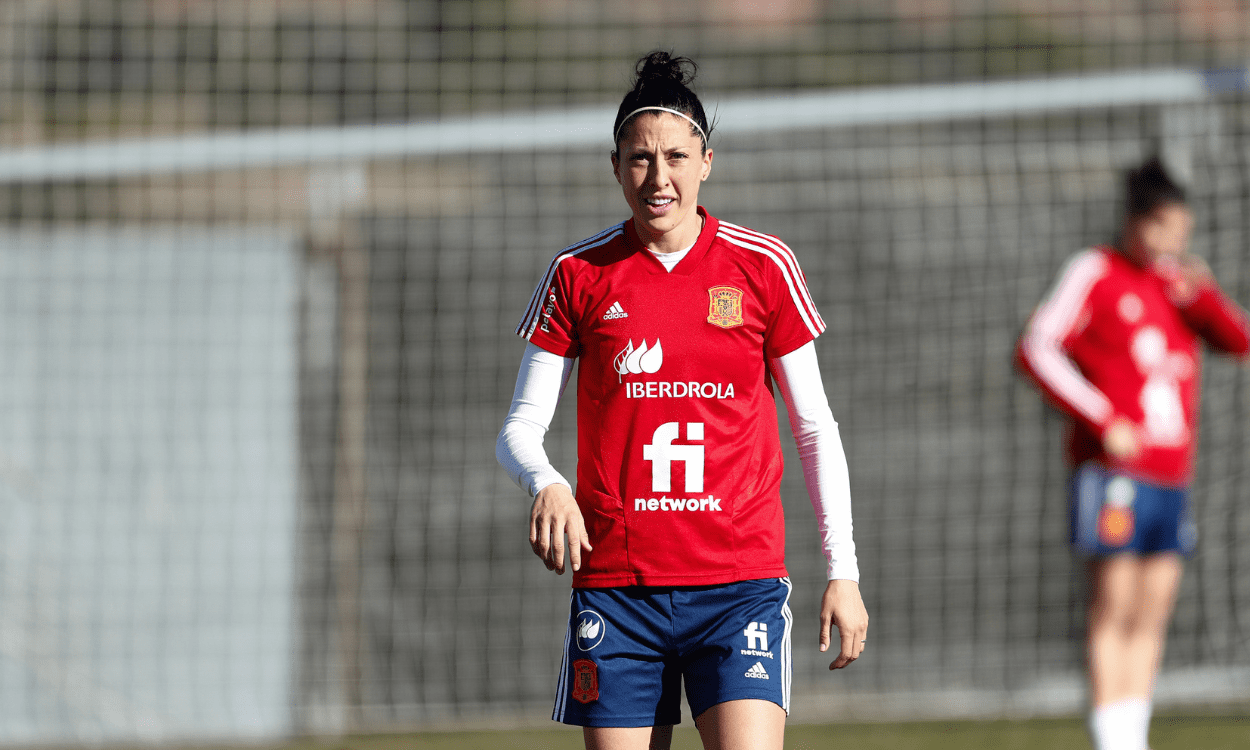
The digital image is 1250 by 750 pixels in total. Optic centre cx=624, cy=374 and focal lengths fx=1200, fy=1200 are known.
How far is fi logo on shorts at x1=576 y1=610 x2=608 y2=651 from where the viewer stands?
2230mm

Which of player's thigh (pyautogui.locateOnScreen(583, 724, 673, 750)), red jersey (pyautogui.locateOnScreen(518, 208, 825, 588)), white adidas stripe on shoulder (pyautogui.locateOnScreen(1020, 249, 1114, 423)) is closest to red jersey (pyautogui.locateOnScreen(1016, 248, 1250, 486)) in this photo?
white adidas stripe on shoulder (pyautogui.locateOnScreen(1020, 249, 1114, 423))

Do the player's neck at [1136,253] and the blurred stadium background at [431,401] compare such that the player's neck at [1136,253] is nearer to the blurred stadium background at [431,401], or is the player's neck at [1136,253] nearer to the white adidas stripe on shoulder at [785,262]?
the blurred stadium background at [431,401]

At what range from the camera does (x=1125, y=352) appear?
→ 13.2 ft

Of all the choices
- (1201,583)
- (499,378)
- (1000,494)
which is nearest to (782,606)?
(499,378)

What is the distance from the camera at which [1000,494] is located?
5.93 m

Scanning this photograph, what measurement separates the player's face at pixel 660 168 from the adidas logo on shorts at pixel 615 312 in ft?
0.52

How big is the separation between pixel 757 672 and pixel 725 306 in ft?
2.22

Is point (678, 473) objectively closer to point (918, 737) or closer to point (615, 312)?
Answer: point (615, 312)

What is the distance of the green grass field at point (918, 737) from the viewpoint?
4926mm

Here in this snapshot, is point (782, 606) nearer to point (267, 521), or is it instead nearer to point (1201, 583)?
point (267, 521)

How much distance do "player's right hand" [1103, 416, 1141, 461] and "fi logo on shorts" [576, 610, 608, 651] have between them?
91.5 inches

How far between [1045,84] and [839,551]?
158 inches

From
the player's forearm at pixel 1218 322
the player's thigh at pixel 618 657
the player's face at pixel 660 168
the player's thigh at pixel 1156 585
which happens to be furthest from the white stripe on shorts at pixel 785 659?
the player's forearm at pixel 1218 322

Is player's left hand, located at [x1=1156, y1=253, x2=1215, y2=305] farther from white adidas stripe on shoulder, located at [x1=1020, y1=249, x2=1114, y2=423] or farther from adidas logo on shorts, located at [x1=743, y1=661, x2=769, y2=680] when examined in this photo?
adidas logo on shorts, located at [x1=743, y1=661, x2=769, y2=680]
